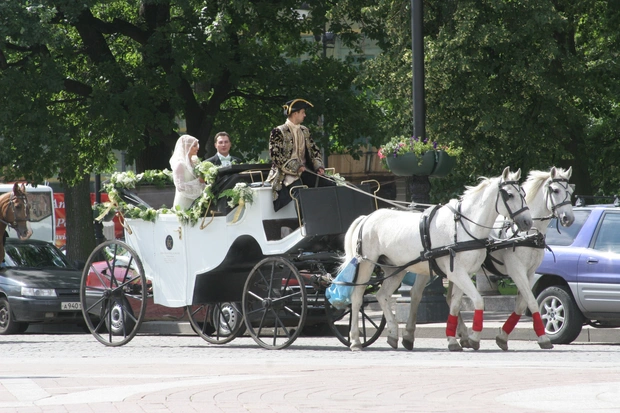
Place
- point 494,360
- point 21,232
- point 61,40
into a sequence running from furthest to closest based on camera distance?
1. point 61,40
2. point 21,232
3. point 494,360

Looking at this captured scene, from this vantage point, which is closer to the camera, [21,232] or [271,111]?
[21,232]

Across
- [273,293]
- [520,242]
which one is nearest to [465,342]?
[520,242]

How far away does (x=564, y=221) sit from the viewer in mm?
13352

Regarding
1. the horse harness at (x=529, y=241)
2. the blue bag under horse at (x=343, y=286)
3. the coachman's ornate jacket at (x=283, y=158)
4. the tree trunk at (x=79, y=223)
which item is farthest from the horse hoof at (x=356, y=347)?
the tree trunk at (x=79, y=223)

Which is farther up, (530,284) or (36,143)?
(36,143)

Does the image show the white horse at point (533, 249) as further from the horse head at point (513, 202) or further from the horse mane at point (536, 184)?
the horse head at point (513, 202)

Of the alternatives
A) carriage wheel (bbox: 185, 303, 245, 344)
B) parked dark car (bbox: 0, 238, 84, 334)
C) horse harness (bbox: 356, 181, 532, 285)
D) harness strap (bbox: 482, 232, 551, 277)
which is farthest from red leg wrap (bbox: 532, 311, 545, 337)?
parked dark car (bbox: 0, 238, 84, 334)

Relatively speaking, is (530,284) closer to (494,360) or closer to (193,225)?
(494,360)

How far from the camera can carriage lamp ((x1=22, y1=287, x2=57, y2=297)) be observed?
66.0ft

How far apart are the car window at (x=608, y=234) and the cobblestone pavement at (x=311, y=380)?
4.36 ft

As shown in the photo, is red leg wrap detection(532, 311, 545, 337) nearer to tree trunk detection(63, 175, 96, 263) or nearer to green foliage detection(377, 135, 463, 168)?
green foliage detection(377, 135, 463, 168)

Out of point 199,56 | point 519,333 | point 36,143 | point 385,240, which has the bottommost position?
point 519,333

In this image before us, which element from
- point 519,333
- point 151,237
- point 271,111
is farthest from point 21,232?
point 271,111

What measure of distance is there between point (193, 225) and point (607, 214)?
16.9 feet
